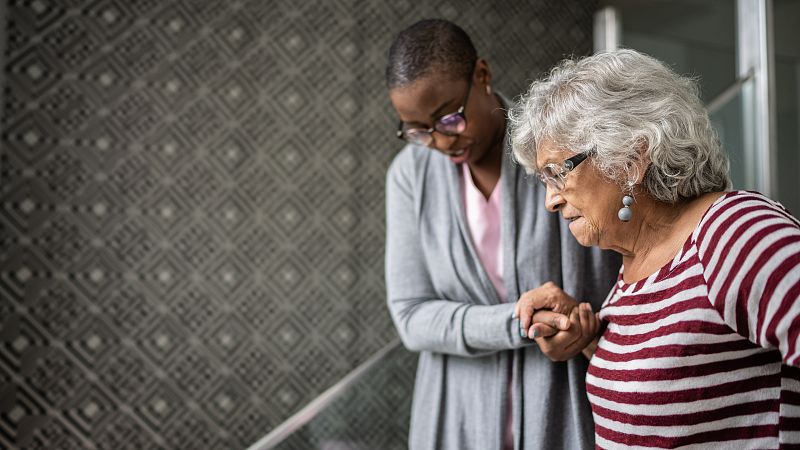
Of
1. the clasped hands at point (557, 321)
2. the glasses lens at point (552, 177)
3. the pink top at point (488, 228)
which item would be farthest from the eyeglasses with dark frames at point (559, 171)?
the pink top at point (488, 228)

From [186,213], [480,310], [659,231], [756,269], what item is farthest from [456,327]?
[186,213]

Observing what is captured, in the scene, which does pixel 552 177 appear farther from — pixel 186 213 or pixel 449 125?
pixel 186 213

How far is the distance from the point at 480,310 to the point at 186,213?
252 centimetres

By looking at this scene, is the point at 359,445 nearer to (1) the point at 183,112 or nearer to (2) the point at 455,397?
(2) the point at 455,397

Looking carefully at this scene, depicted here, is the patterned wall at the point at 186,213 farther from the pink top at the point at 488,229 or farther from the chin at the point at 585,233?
the chin at the point at 585,233

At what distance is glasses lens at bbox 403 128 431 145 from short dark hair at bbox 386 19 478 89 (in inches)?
4.2

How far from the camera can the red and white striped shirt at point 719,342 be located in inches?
35.9

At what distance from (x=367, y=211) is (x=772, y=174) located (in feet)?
6.60

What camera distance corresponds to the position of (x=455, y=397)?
1.68 metres

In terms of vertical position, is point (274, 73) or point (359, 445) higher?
point (274, 73)

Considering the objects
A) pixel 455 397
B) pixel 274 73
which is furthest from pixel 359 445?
pixel 274 73

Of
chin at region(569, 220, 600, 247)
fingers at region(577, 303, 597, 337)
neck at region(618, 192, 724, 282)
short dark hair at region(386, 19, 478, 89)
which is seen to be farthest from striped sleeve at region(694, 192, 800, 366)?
short dark hair at region(386, 19, 478, 89)

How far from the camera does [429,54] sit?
5.29 ft

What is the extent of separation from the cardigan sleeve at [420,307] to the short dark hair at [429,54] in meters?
0.28
